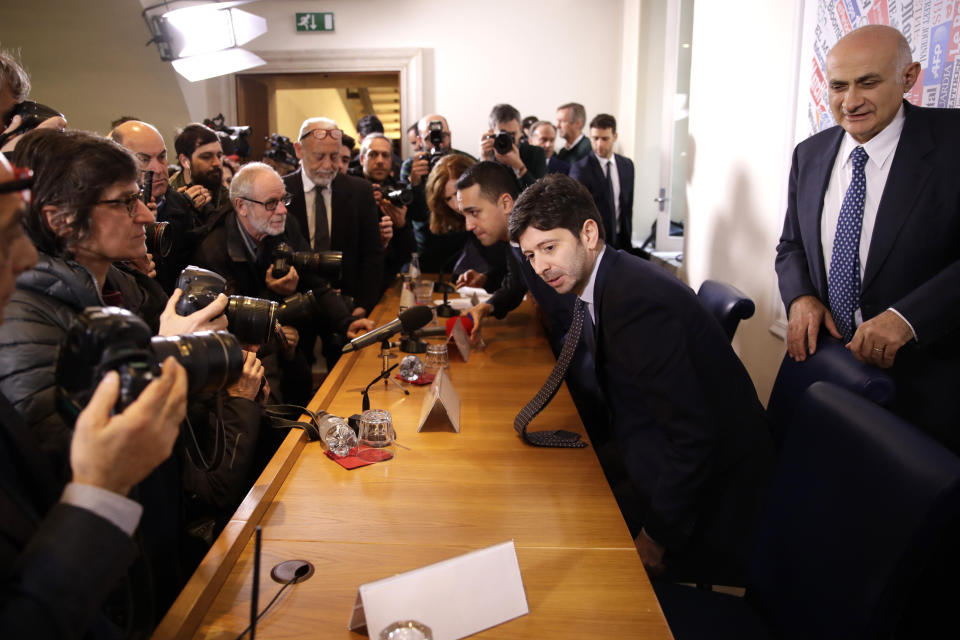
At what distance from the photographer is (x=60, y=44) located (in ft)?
17.5

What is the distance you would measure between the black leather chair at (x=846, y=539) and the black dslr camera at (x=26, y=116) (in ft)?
6.70

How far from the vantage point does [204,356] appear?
37.2 inches

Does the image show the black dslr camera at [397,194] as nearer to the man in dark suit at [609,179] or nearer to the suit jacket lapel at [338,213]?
the suit jacket lapel at [338,213]

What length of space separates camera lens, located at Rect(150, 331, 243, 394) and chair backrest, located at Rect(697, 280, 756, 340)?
1.57m

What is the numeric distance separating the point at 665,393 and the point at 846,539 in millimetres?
496

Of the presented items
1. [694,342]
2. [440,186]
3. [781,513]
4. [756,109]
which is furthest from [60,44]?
[781,513]

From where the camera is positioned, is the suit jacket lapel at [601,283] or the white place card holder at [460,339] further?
the white place card holder at [460,339]

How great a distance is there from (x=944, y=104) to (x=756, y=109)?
1173 mm

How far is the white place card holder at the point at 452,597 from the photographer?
3.15 ft

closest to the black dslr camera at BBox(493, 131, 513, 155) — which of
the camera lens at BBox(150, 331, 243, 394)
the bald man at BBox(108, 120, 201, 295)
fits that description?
the bald man at BBox(108, 120, 201, 295)

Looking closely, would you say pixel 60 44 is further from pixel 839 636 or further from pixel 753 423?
pixel 839 636

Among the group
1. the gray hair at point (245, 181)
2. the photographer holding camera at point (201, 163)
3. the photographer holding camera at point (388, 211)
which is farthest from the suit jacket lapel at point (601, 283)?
the photographer holding camera at point (388, 211)

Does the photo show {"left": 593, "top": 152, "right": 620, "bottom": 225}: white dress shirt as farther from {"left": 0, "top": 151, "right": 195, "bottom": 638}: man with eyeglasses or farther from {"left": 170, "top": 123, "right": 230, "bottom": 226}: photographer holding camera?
{"left": 0, "top": 151, "right": 195, "bottom": 638}: man with eyeglasses

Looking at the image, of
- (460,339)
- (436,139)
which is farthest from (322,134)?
(460,339)
